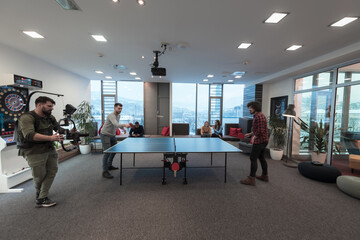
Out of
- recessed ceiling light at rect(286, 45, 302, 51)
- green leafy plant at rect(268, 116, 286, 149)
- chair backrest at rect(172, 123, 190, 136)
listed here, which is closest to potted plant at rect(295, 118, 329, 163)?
green leafy plant at rect(268, 116, 286, 149)

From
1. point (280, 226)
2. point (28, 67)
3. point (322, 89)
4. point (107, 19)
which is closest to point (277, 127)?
point (322, 89)

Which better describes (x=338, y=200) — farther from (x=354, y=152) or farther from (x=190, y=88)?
(x=190, y=88)

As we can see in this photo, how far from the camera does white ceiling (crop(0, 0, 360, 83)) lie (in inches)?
73.0

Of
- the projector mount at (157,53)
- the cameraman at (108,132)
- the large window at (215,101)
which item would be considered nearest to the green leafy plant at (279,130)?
the large window at (215,101)

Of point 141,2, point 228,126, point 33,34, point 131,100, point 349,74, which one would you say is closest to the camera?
point 141,2

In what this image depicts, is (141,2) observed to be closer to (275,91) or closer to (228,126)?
(275,91)

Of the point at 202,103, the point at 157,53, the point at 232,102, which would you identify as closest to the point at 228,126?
the point at 232,102

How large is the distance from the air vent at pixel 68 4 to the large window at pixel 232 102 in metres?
6.58

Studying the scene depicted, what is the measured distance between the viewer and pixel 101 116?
705cm

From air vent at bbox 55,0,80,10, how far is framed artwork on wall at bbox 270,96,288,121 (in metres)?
6.06

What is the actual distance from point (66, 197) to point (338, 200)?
4.52 meters

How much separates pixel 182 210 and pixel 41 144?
7.29 feet

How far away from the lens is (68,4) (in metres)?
1.80

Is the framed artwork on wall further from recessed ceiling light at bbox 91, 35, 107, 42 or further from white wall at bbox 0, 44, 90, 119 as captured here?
white wall at bbox 0, 44, 90, 119
